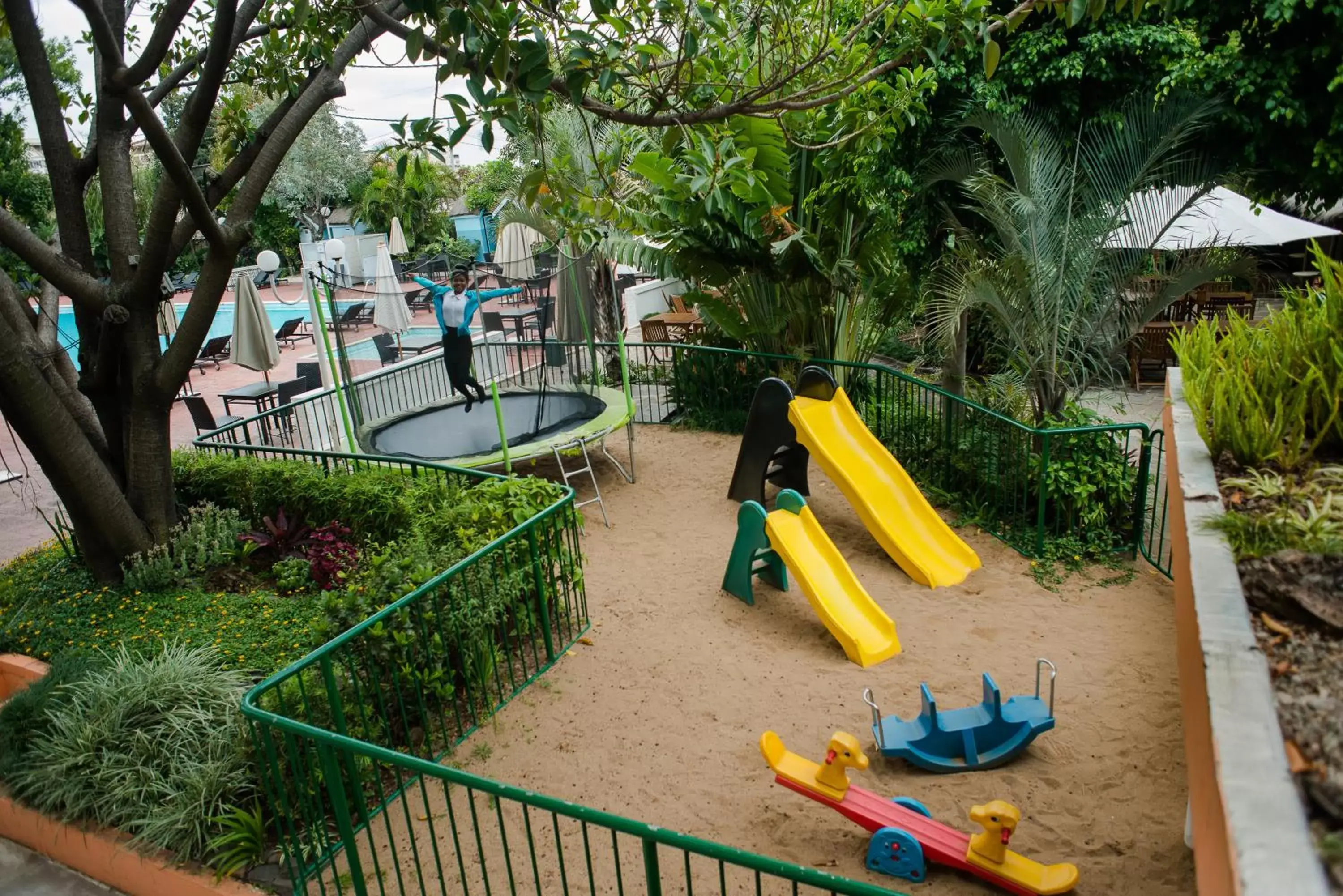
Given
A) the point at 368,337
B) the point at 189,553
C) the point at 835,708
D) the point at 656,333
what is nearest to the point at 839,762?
the point at 835,708

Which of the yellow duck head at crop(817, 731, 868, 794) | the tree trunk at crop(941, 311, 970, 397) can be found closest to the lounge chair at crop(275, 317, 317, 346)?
the tree trunk at crop(941, 311, 970, 397)

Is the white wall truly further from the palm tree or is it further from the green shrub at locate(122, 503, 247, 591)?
the green shrub at locate(122, 503, 247, 591)

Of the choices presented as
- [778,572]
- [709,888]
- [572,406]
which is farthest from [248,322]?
[709,888]

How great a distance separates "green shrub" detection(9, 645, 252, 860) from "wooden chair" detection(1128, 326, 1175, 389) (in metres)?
12.0

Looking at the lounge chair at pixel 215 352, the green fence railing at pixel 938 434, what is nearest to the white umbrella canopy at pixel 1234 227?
the green fence railing at pixel 938 434

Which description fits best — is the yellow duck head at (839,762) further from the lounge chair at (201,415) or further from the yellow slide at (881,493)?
the lounge chair at (201,415)

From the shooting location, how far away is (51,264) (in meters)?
6.84

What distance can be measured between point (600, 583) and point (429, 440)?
338cm

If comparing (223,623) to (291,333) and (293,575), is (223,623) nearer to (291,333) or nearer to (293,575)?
(293,575)

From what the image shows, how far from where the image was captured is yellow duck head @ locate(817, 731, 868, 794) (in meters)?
4.46

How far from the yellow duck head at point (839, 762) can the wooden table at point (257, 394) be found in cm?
1056

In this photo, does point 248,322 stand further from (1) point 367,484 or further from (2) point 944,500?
(2) point 944,500

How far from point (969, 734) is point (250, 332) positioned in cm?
911

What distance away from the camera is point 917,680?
6.07 meters
